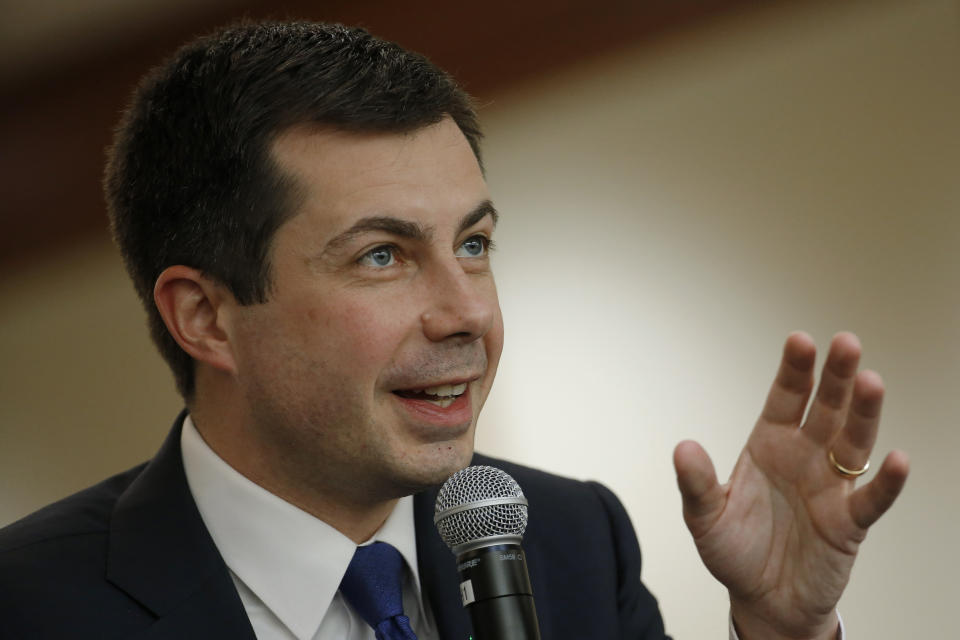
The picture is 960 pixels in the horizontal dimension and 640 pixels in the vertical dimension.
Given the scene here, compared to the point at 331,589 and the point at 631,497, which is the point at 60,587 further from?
the point at 631,497

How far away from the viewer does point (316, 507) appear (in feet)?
5.66

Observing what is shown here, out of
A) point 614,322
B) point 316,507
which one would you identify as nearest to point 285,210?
point 316,507

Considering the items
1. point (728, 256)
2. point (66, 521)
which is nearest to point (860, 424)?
point (66, 521)

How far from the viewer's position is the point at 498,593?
121cm

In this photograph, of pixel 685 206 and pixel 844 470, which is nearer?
pixel 844 470

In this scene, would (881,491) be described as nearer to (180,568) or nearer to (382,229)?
(382,229)

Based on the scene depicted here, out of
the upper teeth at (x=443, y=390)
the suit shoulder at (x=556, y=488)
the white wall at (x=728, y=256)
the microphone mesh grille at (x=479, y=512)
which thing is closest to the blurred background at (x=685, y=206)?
the white wall at (x=728, y=256)

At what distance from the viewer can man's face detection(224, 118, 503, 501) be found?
1.58 metres

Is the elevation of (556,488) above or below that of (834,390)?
below

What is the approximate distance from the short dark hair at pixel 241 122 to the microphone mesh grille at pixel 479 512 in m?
0.49

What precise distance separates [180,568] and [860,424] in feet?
3.45

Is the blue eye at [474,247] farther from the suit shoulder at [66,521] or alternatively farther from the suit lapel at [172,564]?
the suit shoulder at [66,521]

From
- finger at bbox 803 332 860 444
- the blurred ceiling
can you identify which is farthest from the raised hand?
the blurred ceiling

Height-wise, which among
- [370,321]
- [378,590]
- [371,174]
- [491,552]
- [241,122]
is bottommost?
[378,590]
